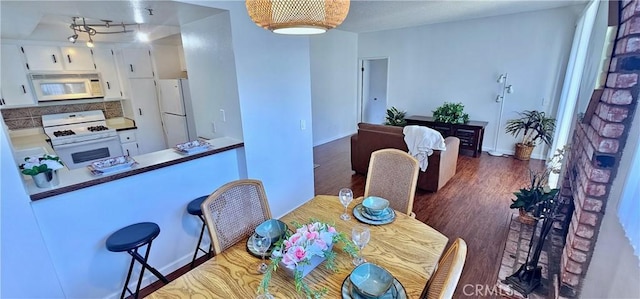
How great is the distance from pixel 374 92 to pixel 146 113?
5428 mm

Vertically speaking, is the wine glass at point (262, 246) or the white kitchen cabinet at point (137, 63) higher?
the white kitchen cabinet at point (137, 63)

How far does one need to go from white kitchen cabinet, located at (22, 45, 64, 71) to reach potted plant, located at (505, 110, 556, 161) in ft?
23.3

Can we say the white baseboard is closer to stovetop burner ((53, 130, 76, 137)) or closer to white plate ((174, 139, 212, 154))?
white plate ((174, 139, 212, 154))

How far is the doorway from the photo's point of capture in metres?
7.05

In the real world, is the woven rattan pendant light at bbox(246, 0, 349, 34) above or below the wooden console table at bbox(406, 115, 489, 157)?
above

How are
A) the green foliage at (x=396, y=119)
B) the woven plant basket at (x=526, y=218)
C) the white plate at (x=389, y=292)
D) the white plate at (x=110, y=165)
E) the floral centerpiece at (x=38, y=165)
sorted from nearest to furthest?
the white plate at (x=389, y=292), the floral centerpiece at (x=38, y=165), the white plate at (x=110, y=165), the woven plant basket at (x=526, y=218), the green foliage at (x=396, y=119)

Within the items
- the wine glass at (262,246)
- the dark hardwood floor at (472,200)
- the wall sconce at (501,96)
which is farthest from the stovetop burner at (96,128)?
the wall sconce at (501,96)

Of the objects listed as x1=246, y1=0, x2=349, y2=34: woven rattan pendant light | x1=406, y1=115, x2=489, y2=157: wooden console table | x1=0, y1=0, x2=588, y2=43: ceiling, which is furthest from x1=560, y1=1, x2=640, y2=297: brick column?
x1=406, y1=115, x2=489, y2=157: wooden console table

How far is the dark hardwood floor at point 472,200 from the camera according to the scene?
7.65 feet

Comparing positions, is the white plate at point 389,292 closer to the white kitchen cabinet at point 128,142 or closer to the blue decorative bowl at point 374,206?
the blue decorative bowl at point 374,206

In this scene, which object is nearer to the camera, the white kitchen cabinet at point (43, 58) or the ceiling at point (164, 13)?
the ceiling at point (164, 13)

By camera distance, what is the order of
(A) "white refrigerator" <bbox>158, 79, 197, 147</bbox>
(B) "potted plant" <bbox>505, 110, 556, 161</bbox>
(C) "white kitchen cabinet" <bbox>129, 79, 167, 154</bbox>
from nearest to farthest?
(A) "white refrigerator" <bbox>158, 79, 197, 147</bbox>, (C) "white kitchen cabinet" <bbox>129, 79, 167, 154</bbox>, (B) "potted plant" <bbox>505, 110, 556, 161</bbox>

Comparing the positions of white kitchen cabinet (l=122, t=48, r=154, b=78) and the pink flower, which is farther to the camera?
white kitchen cabinet (l=122, t=48, r=154, b=78)

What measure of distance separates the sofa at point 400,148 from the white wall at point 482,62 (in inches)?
77.5
